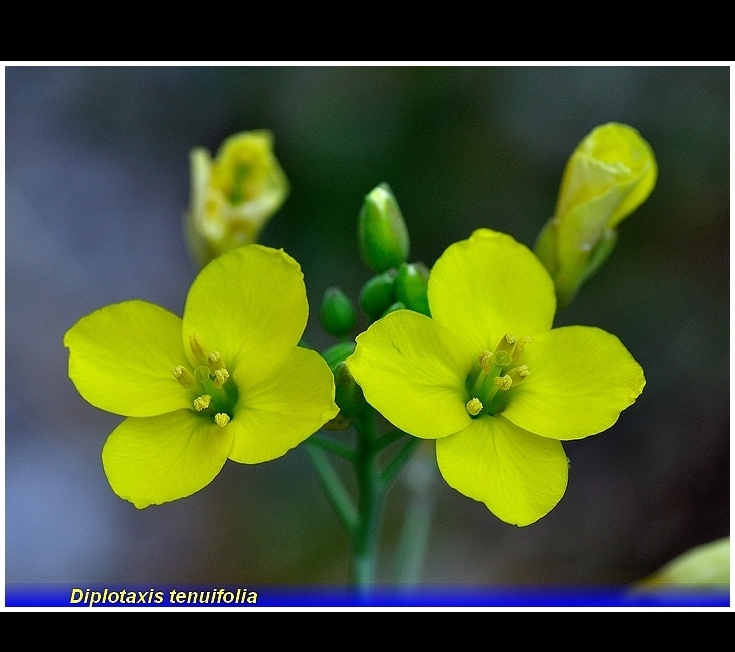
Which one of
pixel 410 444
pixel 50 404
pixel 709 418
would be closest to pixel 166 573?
pixel 50 404

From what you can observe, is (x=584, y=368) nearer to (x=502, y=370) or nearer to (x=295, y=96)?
(x=502, y=370)

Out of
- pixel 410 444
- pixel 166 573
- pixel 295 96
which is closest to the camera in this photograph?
pixel 410 444

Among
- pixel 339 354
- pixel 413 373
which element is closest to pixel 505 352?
pixel 413 373

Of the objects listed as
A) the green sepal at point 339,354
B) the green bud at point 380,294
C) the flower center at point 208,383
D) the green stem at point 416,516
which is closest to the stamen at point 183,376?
the flower center at point 208,383

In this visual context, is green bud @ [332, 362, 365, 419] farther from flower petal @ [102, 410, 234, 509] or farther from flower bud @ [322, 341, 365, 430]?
flower petal @ [102, 410, 234, 509]

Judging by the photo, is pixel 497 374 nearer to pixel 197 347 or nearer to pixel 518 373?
pixel 518 373

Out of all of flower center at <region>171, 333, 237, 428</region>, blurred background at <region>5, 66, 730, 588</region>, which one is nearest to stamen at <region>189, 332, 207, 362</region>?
flower center at <region>171, 333, 237, 428</region>

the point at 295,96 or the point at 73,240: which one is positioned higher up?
the point at 295,96
